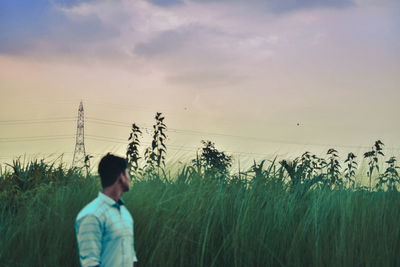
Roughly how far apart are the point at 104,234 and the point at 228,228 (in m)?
3.66

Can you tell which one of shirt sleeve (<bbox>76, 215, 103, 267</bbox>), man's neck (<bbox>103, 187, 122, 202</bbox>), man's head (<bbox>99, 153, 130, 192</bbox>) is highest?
man's head (<bbox>99, 153, 130, 192</bbox>)

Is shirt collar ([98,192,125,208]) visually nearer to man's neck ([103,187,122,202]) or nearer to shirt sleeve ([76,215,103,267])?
man's neck ([103,187,122,202])

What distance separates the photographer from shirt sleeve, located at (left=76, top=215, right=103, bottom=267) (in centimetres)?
413

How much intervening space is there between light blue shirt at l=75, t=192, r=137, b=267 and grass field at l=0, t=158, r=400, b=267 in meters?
2.46

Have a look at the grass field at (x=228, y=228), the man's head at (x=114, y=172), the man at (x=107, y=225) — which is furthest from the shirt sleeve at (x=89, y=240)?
the grass field at (x=228, y=228)

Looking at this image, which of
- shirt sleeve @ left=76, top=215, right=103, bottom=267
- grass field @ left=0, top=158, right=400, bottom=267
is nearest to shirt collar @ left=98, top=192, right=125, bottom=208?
shirt sleeve @ left=76, top=215, right=103, bottom=267

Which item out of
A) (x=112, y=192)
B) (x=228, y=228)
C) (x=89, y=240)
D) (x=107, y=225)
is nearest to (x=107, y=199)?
(x=112, y=192)

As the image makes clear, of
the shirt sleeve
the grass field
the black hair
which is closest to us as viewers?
the shirt sleeve

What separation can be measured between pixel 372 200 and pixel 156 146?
6.95 m

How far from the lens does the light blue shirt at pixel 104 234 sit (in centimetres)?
414

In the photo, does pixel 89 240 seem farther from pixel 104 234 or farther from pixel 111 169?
pixel 111 169

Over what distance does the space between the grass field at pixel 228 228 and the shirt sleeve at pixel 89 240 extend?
2.66 meters

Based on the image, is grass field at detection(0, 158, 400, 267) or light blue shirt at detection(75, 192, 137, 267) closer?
light blue shirt at detection(75, 192, 137, 267)

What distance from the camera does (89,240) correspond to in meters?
4.12
